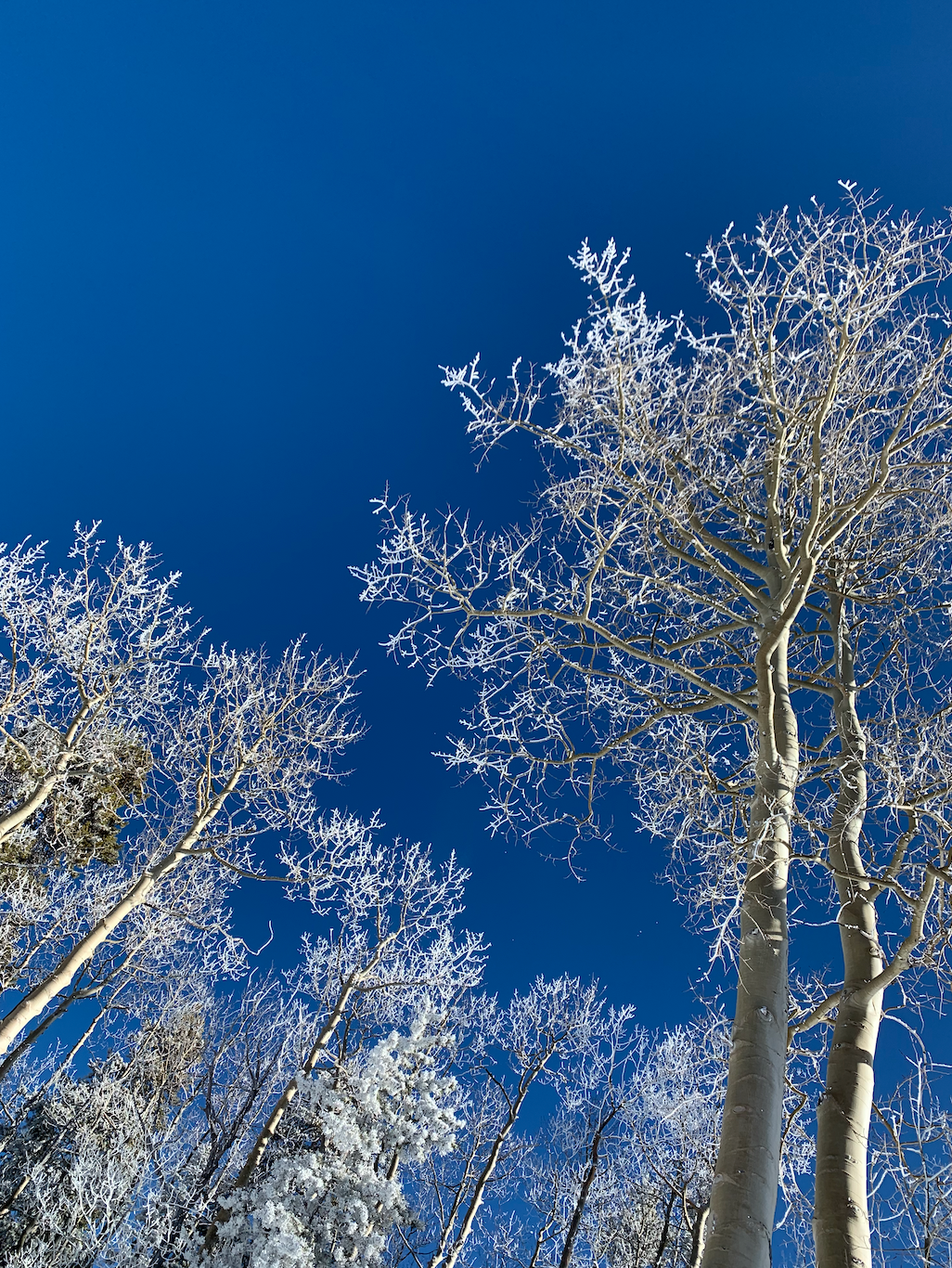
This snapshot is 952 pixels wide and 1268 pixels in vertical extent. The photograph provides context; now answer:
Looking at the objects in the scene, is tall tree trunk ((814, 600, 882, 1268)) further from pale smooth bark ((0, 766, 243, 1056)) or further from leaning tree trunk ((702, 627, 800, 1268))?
pale smooth bark ((0, 766, 243, 1056))

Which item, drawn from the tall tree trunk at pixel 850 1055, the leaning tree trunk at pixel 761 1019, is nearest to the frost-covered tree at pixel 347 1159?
the tall tree trunk at pixel 850 1055

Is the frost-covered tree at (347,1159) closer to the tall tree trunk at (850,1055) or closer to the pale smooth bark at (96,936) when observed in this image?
the pale smooth bark at (96,936)

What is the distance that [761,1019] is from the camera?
387cm

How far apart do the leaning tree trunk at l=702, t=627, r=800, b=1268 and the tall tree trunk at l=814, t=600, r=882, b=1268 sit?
53cm

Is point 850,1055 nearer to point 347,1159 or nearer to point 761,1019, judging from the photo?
point 761,1019

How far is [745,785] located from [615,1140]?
40.5 ft

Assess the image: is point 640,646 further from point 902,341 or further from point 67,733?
point 67,733

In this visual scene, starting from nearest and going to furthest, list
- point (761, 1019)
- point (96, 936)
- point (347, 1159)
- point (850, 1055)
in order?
point (761, 1019)
point (850, 1055)
point (96, 936)
point (347, 1159)

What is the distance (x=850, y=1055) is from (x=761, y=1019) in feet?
4.01

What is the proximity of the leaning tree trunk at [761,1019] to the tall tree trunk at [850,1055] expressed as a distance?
53 centimetres

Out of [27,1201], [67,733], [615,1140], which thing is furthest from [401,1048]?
[27,1201]

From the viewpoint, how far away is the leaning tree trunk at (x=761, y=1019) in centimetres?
325

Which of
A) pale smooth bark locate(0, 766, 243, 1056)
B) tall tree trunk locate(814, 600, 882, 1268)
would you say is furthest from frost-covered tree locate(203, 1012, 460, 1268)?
tall tree trunk locate(814, 600, 882, 1268)

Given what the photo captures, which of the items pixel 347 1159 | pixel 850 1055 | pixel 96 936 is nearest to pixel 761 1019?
pixel 850 1055
